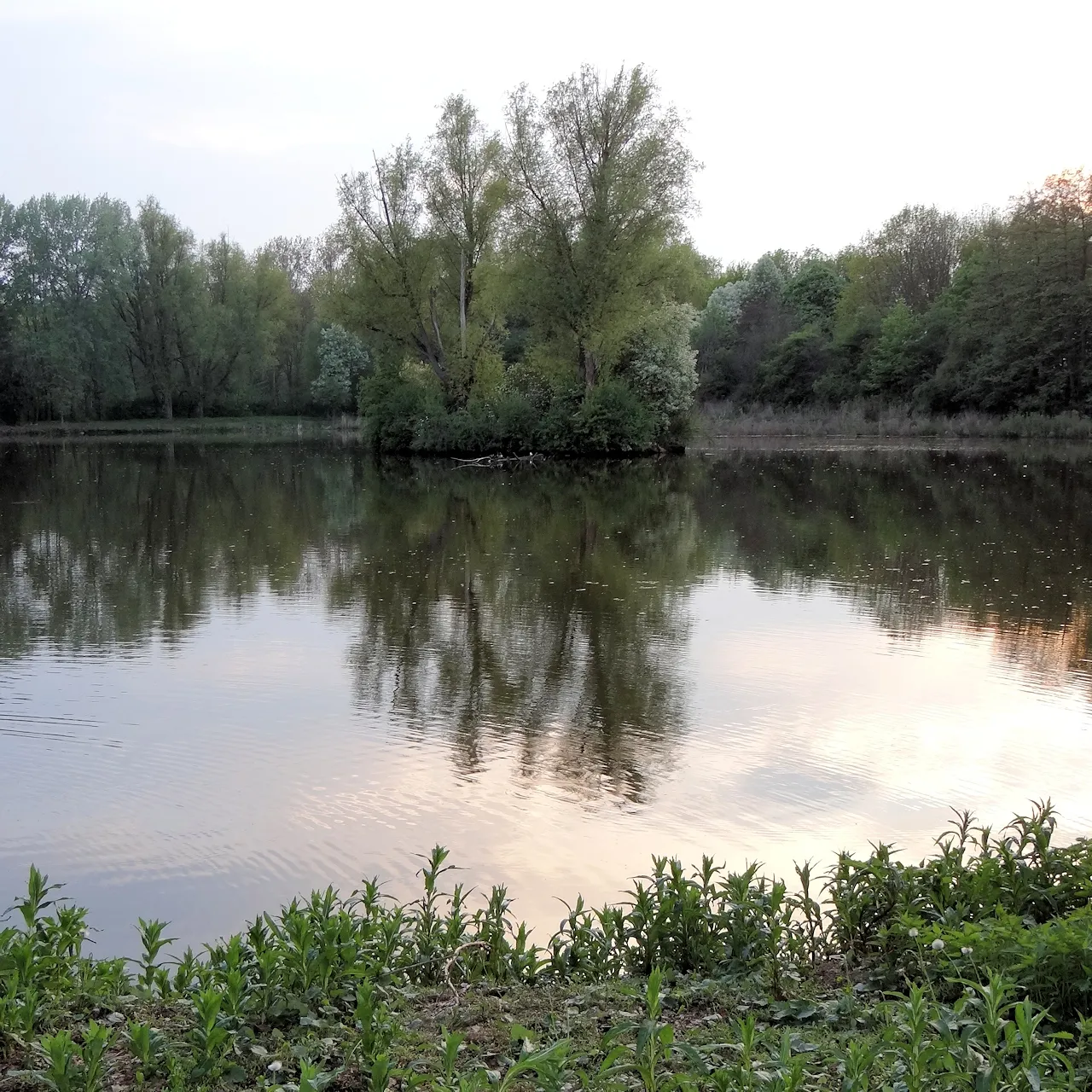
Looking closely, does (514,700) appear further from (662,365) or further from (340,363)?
(340,363)

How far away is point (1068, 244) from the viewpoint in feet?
162

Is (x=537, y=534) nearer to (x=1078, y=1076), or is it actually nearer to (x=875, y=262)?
(x=1078, y=1076)

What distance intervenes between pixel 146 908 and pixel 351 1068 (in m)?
2.34

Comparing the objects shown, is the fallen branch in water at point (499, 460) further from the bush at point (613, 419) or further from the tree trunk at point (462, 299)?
the tree trunk at point (462, 299)

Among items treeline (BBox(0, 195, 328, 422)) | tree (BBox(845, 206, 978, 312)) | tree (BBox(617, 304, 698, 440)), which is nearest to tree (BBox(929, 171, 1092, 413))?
tree (BBox(845, 206, 978, 312))

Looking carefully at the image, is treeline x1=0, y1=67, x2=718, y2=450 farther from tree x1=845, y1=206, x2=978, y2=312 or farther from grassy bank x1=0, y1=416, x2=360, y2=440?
tree x1=845, y1=206, x2=978, y2=312

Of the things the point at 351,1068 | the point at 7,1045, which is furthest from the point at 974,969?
the point at 7,1045

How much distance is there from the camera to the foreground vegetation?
3164 millimetres

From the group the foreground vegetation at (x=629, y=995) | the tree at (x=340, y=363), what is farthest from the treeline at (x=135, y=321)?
the foreground vegetation at (x=629, y=995)

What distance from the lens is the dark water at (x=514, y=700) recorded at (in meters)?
6.07

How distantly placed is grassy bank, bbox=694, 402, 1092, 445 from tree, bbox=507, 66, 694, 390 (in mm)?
6745

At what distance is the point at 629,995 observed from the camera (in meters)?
3.98

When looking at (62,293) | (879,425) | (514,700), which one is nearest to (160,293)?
(62,293)

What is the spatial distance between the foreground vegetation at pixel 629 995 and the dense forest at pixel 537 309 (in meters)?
36.3
